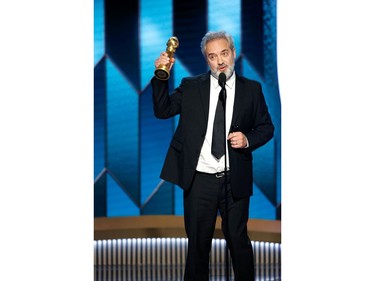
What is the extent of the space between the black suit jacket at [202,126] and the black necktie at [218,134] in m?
0.04

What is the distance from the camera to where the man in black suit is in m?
2.90

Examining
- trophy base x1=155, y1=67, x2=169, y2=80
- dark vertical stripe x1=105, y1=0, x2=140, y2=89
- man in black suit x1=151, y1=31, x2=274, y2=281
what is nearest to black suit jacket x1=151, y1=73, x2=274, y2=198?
man in black suit x1=151, y1=31, x2=274, y2=281

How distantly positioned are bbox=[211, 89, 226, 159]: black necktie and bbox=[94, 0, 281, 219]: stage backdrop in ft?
3.29

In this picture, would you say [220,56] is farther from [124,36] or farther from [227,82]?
[124,36]

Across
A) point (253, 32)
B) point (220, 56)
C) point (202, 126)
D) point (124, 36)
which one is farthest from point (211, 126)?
point (124, 36)

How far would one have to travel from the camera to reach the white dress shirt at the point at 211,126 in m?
2.91

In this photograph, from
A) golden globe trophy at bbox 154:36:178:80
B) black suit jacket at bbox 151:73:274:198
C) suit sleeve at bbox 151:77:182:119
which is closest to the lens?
golden globe trophy at bbox 154:36:178:80

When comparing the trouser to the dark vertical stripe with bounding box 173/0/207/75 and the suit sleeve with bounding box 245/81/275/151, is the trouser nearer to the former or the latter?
the suit sleeve with bounding box 245/81/275/151

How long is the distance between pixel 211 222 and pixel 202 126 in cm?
41

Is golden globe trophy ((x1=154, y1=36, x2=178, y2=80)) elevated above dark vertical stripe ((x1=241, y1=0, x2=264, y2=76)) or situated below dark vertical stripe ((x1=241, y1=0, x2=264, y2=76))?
below

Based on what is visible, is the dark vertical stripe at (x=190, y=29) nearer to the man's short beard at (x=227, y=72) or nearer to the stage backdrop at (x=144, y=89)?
the stage backdrop at (x=144, y=89)
